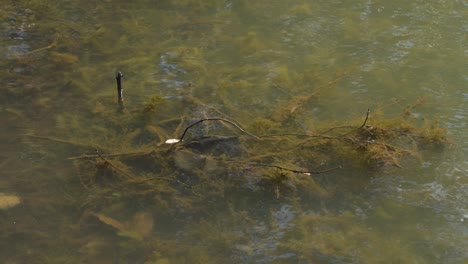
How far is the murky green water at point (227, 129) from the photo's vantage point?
2904mm

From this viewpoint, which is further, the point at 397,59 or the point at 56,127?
the point at 397,59

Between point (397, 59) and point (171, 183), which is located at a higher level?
point (397, 59)

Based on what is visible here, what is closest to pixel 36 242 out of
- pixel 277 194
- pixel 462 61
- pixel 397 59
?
pixel 277 194

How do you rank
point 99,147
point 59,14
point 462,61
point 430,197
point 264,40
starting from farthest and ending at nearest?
point 59,14, point 264,40, point 462,61, point 99,147, point 430,197

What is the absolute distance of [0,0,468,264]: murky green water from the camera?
2904 mm

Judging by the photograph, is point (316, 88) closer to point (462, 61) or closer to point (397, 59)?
point (397, 59)

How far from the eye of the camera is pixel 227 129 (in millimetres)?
3652

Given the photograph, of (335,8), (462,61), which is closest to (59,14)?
(335,8)

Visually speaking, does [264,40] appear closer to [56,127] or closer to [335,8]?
[335,8]

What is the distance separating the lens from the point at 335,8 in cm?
523

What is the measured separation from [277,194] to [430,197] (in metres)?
0.86

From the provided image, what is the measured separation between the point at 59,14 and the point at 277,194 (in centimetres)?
314

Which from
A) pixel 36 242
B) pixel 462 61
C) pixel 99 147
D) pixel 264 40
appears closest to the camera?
pixel 36 242

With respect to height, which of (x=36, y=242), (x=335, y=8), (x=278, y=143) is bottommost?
(x=36, y=242)
